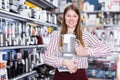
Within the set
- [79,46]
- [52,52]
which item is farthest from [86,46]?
[52,52]

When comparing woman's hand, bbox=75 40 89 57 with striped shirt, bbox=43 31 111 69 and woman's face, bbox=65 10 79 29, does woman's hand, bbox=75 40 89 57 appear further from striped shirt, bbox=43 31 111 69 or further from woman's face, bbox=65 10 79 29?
woman's face, bbox=65 10 79 29

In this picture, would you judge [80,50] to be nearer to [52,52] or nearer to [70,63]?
[70,63]

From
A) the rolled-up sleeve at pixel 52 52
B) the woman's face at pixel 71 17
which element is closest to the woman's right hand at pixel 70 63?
the rolled-up sleeve at pixel 52 52

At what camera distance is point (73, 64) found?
68.1 inches

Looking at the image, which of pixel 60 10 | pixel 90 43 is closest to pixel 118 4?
pixel 60 10

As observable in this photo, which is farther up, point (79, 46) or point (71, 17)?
point (71, 17)

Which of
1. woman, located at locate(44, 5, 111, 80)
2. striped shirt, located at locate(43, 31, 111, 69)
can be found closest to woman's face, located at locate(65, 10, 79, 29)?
woman, located at locate(44, 5, 111, 80)

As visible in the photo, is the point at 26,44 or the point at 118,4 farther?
the point at 118,4

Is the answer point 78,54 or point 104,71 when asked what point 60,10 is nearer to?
point 104,71

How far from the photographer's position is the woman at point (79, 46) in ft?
6.16

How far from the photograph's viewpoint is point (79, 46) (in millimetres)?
1829

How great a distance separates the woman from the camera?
188 cm

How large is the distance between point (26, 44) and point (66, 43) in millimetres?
1971

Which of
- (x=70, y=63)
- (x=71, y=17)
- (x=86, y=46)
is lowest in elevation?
(x=70, y=63)
